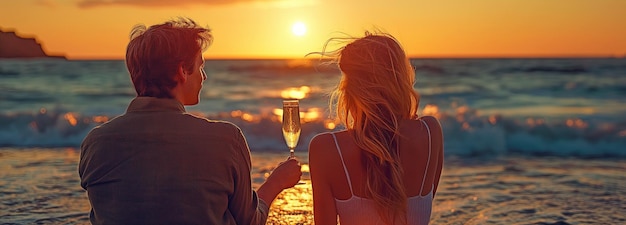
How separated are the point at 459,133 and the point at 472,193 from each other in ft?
17.2

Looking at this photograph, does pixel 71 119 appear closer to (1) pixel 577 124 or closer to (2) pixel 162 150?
(1) pixel 577 124

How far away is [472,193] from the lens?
22.9 ft

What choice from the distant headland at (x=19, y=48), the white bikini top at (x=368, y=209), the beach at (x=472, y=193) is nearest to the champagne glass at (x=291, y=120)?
the white bikini top at (x=368, y=209)

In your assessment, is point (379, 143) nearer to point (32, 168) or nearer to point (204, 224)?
point (204, 224)

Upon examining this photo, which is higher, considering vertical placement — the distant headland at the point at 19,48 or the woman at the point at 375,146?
the woman at the point at 375,146

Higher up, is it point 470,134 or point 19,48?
point 470,134

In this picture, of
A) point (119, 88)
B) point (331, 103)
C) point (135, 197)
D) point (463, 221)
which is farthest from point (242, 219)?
point (119, 88)

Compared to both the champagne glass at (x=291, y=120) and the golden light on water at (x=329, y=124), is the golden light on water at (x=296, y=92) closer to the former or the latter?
the golden light on water at (x=329, y=124)

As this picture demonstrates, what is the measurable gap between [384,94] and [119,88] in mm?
22702

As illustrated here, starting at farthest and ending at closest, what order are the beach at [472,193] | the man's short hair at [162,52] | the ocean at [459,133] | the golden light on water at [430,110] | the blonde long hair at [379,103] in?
the golden light on water at [430,110]
the ocean at [459,133]
the beach at [472,193]
the blonde long hair at [379,103]
the man's short hair at [162,52]

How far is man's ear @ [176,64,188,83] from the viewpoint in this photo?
2.40 m

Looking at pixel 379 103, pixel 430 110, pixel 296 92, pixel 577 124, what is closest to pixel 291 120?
pixel 379 103

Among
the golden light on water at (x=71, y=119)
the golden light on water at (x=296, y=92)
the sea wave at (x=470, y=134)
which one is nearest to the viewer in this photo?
the sea wave at (x=470, y=134)

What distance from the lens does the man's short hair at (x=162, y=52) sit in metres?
2.36
